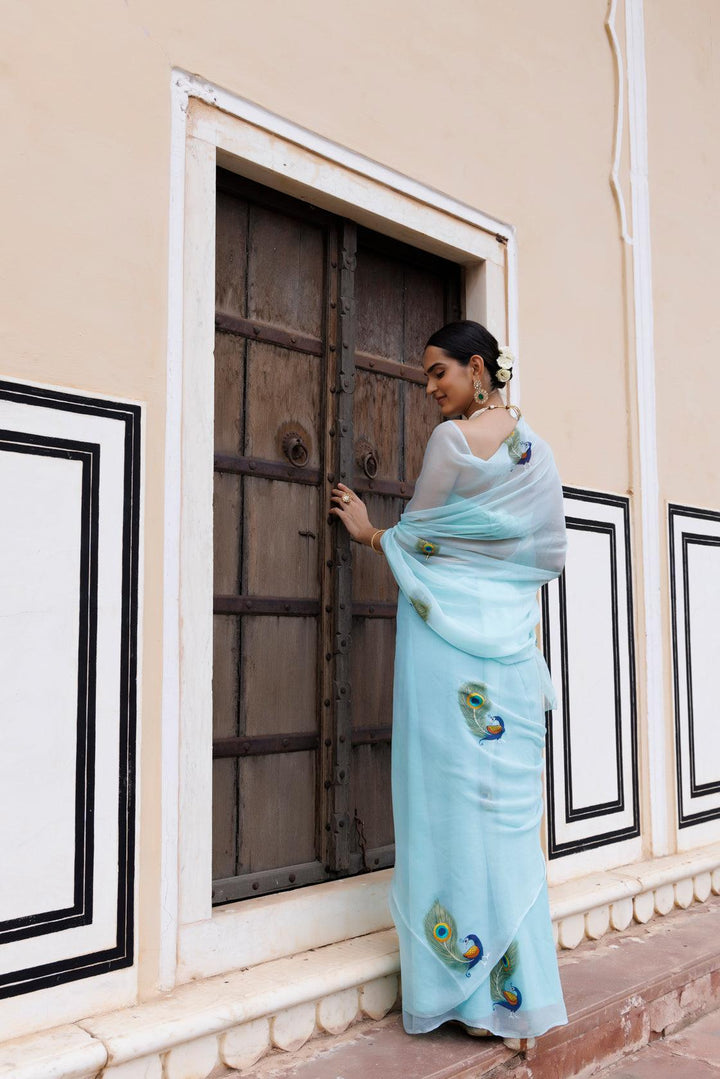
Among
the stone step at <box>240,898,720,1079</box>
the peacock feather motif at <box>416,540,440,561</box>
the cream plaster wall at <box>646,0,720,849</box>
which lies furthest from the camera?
the cream plaster wall at <box>646,0,720,849</box>

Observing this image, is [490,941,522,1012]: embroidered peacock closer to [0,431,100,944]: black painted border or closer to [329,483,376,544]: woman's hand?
[0,431,100,944]: black painted border

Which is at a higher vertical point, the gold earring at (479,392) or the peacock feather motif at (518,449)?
the gold earring at (479,392)

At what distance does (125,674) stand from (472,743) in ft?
2.91

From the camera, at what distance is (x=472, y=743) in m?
2.63

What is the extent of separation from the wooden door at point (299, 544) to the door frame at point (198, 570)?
13 centimetres

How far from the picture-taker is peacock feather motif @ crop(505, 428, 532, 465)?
2.80 meters

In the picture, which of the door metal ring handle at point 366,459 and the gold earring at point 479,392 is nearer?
the gold earring at point 479,392

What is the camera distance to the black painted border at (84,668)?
218 centimetres

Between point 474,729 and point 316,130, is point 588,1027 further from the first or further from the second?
point 316,130

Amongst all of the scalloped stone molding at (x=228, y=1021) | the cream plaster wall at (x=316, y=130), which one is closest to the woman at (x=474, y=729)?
the scalloped stone molding at (x=228, y=1021)

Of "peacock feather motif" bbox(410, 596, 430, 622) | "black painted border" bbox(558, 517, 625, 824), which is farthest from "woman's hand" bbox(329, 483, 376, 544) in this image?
"black painted border" bbox(558, 517, 625, 824)

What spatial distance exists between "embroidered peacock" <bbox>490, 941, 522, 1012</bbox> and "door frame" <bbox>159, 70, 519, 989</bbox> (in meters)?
0.46

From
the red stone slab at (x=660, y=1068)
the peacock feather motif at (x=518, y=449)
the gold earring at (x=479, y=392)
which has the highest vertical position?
the gold earring at (x=479, y=392)

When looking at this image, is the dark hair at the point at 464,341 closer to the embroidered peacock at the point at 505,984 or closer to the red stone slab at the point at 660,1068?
the embroidered peacock at the point at 505,984
